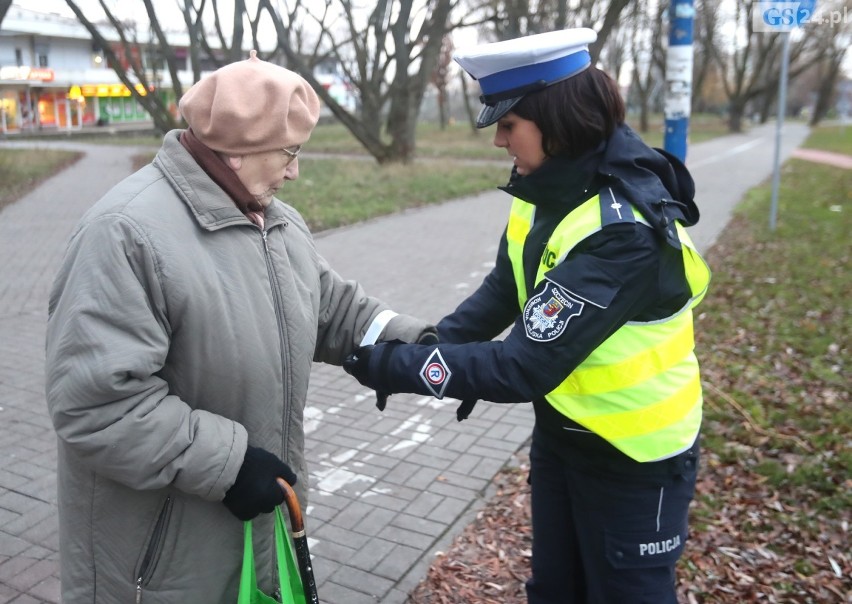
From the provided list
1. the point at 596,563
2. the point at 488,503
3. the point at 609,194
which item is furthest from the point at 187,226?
the point at 488,503

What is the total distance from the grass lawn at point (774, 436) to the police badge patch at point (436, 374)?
1.89 metres

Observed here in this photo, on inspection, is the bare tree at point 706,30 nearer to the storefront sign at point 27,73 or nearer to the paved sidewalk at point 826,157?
the paved sidewalk at point 826,157

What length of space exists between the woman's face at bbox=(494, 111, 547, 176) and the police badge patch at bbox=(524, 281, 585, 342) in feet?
1.22

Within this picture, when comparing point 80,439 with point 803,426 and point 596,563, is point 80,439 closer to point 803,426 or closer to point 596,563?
point 596,563

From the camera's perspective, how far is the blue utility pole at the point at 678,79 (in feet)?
18.2

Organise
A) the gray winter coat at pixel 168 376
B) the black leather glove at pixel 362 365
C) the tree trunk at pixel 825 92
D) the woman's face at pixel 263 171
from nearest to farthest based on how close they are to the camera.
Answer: the gray winter coat at pixel 168 376 < the woman's face at pixel 263 171 < the black leather glove at pixel 362 365 < the tree trunk at pixel 825 92

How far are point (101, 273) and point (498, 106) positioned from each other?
112 centimetres

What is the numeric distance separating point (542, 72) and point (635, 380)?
0.86 m

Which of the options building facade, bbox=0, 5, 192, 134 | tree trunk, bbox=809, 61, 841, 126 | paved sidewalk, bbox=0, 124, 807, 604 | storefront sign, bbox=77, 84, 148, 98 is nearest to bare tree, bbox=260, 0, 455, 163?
paved sidewalk, bbox=0, 124, 807, 604

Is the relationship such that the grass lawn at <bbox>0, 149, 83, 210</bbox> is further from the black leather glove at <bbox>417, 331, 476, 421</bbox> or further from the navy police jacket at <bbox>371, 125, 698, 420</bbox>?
the navy police jacket at <bbox>371, 125, 698, 420</bbox>

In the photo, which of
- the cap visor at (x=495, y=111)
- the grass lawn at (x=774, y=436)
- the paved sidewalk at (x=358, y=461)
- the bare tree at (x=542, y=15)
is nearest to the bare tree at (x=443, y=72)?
the bare tree at (x=542, y=15)

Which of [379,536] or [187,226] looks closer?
[187,226]

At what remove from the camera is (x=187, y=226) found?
6.22 ft

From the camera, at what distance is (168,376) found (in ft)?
6.24
